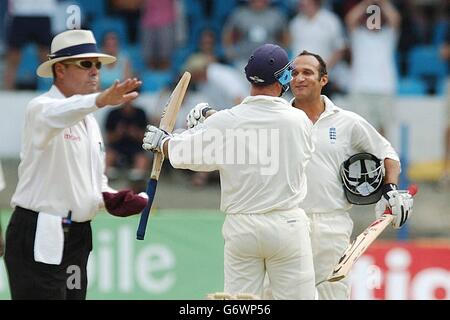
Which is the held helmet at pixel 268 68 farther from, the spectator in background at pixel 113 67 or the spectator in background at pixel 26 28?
the spectator in background at pixel 26 28

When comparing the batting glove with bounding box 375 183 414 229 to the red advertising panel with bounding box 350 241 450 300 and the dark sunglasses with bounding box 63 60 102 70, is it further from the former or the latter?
the red advertising panel with bounding box 350 241 450 300

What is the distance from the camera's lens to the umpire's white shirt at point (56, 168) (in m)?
8.61

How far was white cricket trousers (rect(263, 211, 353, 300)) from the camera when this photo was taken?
29.6ft

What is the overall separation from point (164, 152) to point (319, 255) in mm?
1347

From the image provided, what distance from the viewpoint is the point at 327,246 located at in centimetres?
902

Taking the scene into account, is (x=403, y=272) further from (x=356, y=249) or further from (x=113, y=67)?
(x=113, y=67)

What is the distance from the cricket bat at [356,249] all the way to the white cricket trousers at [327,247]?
157 mm

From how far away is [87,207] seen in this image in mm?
8797

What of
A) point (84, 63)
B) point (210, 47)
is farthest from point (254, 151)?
point (210, 47)

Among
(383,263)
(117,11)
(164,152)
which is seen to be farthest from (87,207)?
(117,11)

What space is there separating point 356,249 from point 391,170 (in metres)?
0.66

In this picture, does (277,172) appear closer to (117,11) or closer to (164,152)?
(164,152)

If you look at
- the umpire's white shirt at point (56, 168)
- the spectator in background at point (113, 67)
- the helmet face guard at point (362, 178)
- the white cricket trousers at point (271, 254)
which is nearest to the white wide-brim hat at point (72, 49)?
the umpire's white shirt at point (56, 168)

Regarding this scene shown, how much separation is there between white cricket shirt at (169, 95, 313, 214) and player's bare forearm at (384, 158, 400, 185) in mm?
995
